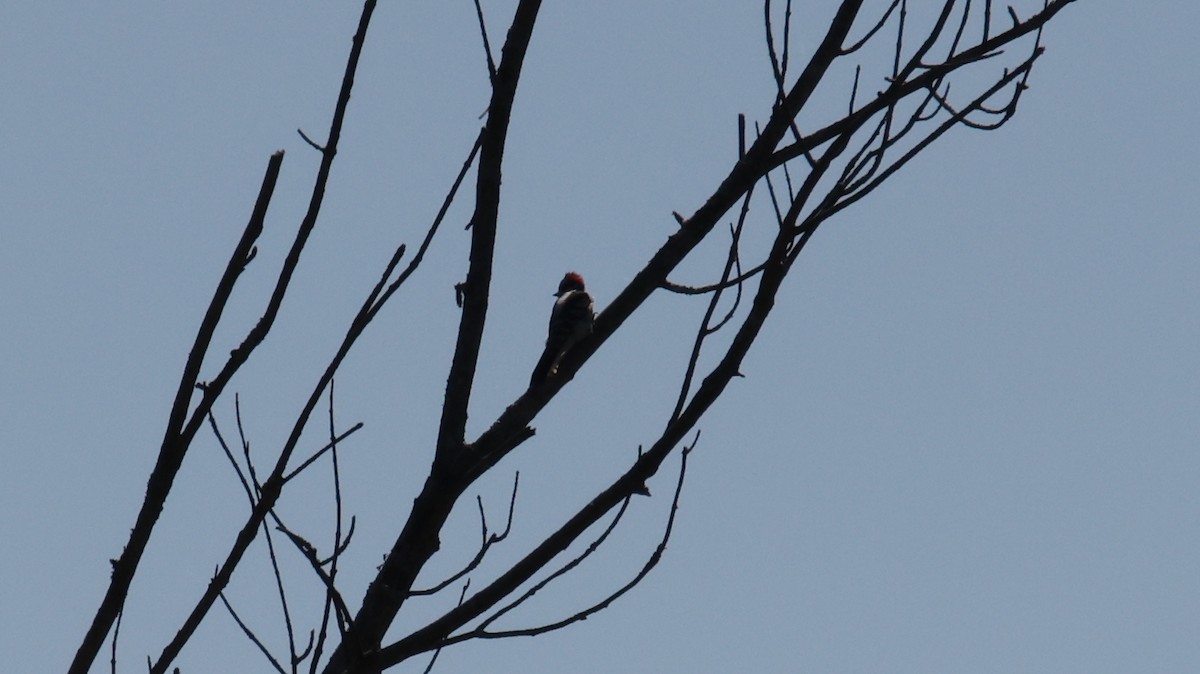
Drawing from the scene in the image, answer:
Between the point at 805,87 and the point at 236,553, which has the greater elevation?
the point at 805,87

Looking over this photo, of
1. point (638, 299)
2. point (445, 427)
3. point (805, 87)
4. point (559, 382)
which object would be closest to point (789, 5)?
point (805, 87)

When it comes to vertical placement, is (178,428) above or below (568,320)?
below

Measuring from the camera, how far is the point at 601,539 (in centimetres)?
265

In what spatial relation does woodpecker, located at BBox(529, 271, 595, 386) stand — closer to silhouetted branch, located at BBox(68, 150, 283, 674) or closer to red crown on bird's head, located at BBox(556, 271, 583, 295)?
red crown on bird's head, located at BBox(556, 271, 583, 295)

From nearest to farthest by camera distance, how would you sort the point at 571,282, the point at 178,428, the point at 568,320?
the point at 178,428, the point at 568,320, the point at 571,282

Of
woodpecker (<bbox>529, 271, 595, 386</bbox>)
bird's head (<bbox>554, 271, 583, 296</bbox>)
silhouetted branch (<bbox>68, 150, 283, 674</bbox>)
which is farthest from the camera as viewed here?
bird's head (<bbox>554, 271, 583, 296</bbox>)

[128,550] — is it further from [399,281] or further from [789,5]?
[789,5]

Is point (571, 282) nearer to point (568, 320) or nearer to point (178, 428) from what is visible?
point (568, 320)

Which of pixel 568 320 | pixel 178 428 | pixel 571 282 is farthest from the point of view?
pixel 571 282

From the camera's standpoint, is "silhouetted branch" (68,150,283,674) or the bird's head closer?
"silhouetted branch" (68,150,283,674)

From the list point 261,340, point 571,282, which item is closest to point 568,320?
point 571,282

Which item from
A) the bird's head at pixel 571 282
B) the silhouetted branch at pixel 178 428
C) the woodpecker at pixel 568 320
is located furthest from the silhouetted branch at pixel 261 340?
the bird's head at pixel 571 282

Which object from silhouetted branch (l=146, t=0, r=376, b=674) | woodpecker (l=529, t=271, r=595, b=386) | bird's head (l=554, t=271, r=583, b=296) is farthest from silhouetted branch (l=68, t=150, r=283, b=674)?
bird's head (l=554, t=271, r=583, b=296)

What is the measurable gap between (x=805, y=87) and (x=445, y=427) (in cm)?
105
